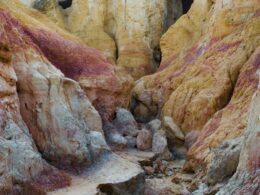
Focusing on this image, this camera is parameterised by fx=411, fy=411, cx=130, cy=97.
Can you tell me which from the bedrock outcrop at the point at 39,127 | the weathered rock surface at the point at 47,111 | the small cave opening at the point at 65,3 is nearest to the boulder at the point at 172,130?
the bedrock outcrop at the point at 39,127

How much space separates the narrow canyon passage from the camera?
15000mm

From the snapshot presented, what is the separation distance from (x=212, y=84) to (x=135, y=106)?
8892mm

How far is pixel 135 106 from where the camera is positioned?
33.1 metres

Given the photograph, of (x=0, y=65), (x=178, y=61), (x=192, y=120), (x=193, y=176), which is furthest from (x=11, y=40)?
(x=178, y=61)

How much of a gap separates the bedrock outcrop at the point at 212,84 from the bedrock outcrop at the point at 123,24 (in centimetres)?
799

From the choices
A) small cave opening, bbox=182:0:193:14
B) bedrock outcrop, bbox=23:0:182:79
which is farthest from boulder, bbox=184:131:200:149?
small cave opening, bbox=182:0:193:14

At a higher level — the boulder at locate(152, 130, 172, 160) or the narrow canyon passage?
the narrow canyon passage

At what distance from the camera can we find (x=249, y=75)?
22875 mm

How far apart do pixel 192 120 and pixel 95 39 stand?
864 inches

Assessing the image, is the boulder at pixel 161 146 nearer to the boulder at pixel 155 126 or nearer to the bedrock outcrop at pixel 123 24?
the boulder at pixel 155 126

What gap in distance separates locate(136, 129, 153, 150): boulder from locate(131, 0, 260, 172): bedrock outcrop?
236 centimetres

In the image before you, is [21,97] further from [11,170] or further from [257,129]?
[257,129]

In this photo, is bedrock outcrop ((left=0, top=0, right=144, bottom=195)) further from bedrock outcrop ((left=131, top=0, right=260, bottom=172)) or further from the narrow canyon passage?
bedrock outcrop ((left=131, top=0, right=260, bottom=172))

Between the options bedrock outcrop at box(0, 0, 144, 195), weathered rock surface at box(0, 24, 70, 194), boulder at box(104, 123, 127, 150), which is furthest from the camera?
boulder at box(104, 123, 127, 150)
